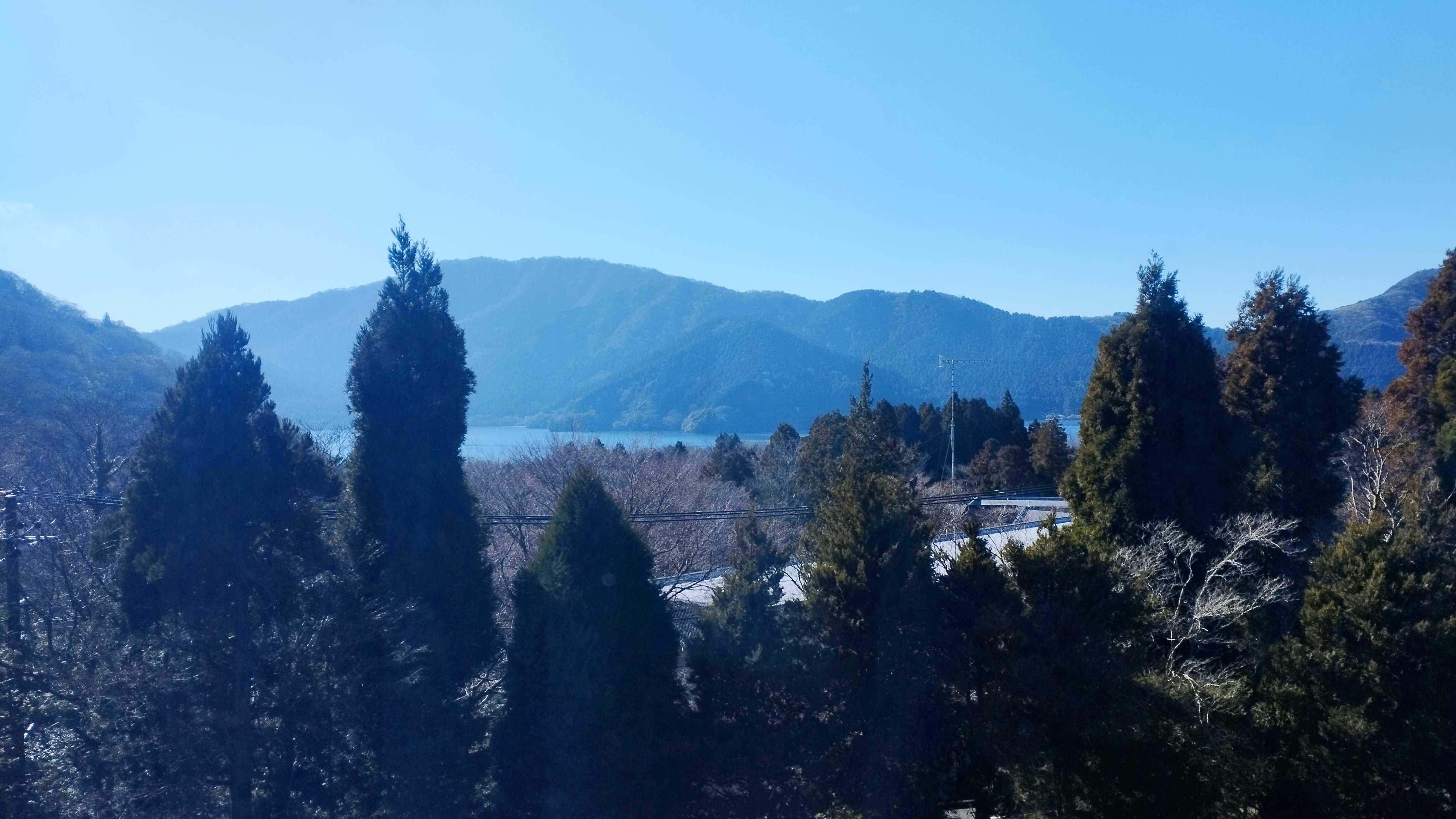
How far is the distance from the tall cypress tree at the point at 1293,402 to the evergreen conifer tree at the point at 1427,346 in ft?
26.3

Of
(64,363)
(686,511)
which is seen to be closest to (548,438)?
(686,511)

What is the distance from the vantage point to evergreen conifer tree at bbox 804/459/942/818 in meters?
7.25

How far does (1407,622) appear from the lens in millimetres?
7910

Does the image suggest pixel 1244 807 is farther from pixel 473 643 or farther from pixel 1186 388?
pixel 473 643

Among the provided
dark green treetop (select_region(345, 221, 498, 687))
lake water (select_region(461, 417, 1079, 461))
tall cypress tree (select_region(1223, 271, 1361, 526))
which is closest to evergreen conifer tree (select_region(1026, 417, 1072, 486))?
lake water (select_region(461, 417, 1079, 461))

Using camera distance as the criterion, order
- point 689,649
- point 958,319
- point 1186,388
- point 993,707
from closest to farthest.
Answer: point 993,707, point 689,649, point 1186,388, point 958,319

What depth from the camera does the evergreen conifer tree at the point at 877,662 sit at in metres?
7.25

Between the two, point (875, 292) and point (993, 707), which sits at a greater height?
point (875, 292)

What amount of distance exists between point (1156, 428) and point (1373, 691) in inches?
136

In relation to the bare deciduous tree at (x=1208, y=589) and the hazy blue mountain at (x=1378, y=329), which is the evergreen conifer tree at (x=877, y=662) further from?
the hazy blue mountain at (x=1378, y=329)

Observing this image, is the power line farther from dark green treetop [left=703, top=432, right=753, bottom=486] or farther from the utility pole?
dark green treetop [left=703, top=432, right=753, bottom=486]

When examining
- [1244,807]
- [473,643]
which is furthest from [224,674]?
[1244,807]

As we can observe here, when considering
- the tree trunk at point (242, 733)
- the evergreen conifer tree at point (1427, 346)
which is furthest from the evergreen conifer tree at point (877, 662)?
the evergreen conifer tree at point (1427, 346)

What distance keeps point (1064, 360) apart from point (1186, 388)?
4494 centimetres
